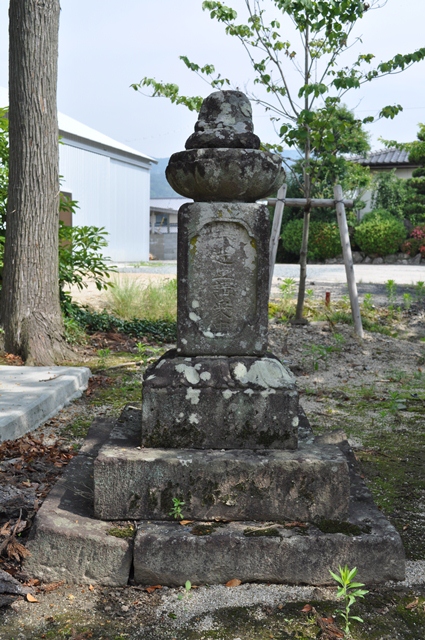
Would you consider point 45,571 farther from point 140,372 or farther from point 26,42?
point 26,42

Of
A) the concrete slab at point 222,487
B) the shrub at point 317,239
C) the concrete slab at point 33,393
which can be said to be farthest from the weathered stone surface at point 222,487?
the shrub at point 317,239

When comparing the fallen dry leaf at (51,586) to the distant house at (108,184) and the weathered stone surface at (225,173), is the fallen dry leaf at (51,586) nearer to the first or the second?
the weathered stone surface at (225,173)

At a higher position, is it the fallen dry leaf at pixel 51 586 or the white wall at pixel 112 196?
the white wall at pixel 112 196

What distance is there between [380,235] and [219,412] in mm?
22712

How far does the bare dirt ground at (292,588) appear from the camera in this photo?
7.79 ft

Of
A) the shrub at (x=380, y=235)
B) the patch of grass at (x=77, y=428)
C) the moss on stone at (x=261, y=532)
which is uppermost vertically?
the shrub at (x=380, y=235)

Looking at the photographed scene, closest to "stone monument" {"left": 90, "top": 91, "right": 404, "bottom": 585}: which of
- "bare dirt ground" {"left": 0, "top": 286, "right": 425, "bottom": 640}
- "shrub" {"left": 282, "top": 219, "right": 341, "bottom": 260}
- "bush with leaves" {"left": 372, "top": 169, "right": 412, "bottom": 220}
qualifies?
"bare dirt ground" {"left": 0, "top": 286, "right": 425, "bottom": 640}

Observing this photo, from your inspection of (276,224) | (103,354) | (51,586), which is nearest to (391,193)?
(276,224)

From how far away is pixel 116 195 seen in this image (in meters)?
23.2

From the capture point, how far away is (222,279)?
3172mm

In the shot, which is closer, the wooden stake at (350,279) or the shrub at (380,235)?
the wooden stake at (350,279)

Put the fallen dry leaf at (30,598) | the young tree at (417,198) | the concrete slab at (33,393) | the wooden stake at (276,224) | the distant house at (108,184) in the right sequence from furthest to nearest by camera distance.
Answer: the young tree at (417,198), the distant house at (108,184), the wooden stake at (276,224), the concrete slab at (33,393), the fallen dry leaf at (30,598)

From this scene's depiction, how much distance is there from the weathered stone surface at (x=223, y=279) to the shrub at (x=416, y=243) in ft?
75.1

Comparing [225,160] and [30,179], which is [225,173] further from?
[30,179]
